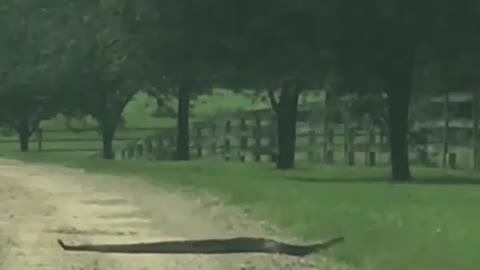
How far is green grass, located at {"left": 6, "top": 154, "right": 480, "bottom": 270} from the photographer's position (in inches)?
546

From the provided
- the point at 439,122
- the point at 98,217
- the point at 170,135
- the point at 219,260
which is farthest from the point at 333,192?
the point at 170,135

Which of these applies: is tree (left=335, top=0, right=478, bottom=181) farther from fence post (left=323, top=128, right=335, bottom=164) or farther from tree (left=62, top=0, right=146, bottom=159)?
fence post (left=323, top=128, right=335, bottom=164)

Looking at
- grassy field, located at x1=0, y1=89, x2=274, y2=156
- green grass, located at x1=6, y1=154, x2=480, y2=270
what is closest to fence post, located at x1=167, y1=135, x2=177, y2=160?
grassy field, located at x1=0, y1=89, x2=274, y2=156

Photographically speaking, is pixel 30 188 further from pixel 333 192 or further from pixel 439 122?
pixel 439 122

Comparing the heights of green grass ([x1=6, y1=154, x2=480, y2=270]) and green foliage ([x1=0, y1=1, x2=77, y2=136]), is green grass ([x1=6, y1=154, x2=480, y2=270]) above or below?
below

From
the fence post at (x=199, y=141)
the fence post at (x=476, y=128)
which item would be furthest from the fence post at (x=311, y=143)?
the fence post at (x=476, y=128)

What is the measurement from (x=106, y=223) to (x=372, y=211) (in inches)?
138

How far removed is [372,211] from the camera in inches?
728

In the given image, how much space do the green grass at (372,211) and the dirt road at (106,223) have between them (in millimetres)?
604

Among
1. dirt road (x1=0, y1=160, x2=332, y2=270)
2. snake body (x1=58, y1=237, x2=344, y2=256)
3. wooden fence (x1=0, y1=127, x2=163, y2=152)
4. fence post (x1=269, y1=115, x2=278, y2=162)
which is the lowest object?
wooden fence (x1=0, y1=127, x2=163, y2=152)

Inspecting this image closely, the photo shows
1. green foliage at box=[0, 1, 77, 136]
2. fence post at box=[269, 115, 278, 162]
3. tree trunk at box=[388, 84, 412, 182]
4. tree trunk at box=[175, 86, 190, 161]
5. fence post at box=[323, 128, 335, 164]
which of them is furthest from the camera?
green foliage at box=[0, 1, 77, 136]

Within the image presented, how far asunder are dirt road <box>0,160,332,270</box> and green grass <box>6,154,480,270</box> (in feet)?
1.98

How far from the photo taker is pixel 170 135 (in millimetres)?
54188

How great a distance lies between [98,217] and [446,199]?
5.14 metres
